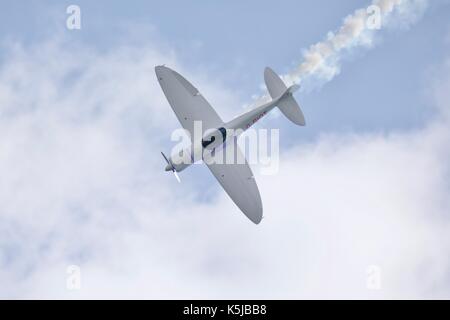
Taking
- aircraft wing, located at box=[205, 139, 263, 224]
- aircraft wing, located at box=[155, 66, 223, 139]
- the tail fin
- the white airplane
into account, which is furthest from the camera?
aircraft wing, located at box=[155, 66, 223, 139]

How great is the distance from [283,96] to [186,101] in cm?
749

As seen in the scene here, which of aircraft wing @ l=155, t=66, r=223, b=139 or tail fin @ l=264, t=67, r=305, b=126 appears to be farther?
aircraft wing @ l=155, t=66, r=223, b=139

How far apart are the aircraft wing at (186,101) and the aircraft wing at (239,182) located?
2.55 m

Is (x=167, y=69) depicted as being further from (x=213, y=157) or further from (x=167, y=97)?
(x=213, y=157)

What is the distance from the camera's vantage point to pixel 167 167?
44438mm

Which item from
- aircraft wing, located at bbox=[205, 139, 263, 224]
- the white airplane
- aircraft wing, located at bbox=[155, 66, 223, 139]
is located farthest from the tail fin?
aircraft wing, located at bbox=[155, 66, 223, 139]

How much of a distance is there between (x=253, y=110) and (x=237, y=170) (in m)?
4.55

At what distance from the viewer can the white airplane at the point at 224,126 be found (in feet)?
145

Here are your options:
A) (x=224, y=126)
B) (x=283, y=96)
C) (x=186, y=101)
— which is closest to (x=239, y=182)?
(x=224, y=126)

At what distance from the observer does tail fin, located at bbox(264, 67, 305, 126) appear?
144 ft

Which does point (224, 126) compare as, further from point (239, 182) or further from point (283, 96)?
point (283, 96)

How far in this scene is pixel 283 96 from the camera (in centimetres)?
4403

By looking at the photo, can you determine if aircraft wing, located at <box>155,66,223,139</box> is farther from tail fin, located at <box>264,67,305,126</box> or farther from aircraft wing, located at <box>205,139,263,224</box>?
tail fin, located at <box>264,67,305,126</box>
